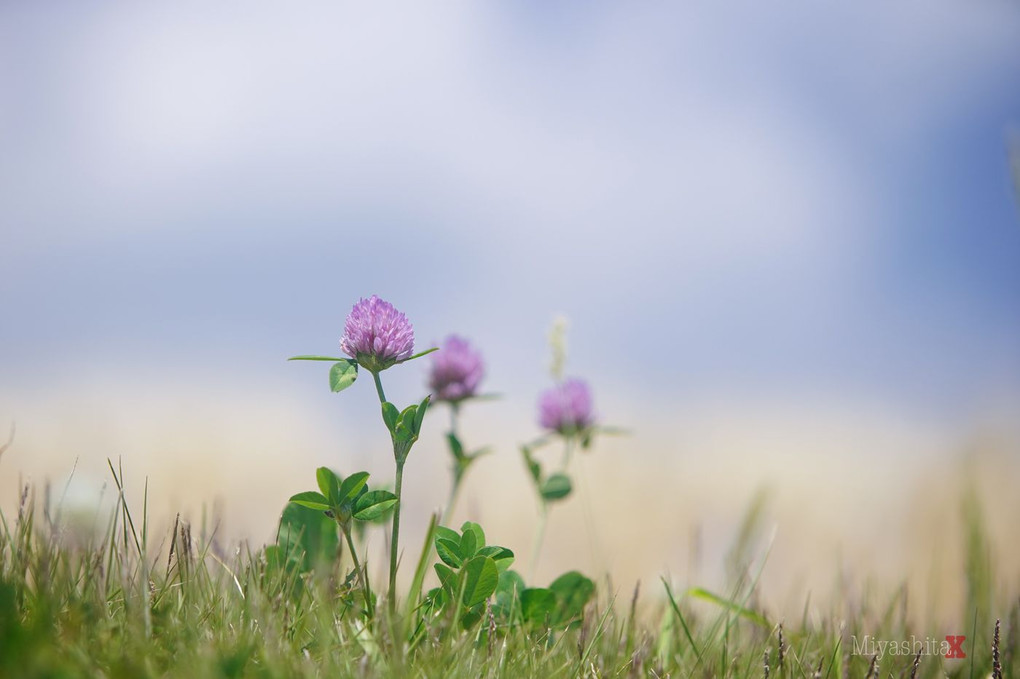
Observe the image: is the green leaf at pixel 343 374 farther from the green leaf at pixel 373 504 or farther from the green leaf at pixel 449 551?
the green leaf at pixel 449 551

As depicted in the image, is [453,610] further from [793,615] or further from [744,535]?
[744,535]

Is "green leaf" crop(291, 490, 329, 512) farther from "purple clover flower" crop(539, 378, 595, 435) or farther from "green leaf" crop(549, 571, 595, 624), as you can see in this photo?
"purple clover flower" crop(539, 378, 595, 435)

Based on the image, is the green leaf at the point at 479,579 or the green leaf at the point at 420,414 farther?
the green leaf at the point at 479,579

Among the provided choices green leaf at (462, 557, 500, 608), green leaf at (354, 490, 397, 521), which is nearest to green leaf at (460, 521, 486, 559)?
green leaf at (462, 557, 500, 608)

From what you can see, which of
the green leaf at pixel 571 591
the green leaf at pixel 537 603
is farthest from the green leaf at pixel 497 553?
the green leaf at pixel 571 591

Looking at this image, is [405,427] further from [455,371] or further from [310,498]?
[455,371]

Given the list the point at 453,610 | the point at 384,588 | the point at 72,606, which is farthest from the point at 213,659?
the point at 384,588
